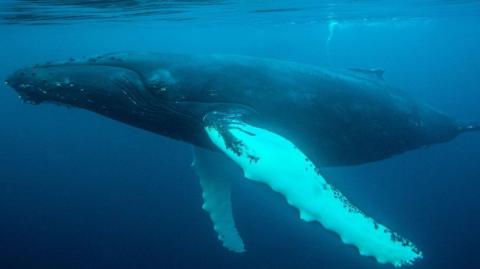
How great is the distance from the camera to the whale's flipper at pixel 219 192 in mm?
9672

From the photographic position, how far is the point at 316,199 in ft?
16.6

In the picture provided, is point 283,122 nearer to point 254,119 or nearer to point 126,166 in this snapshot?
point 254,119

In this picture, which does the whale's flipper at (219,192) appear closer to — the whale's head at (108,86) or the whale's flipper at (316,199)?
the whale's head at (108,86)

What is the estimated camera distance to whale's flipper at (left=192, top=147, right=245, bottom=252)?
31.7 ft

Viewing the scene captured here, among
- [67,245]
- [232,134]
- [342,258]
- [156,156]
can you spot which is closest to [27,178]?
[156,156]

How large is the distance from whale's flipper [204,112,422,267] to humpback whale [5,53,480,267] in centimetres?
1

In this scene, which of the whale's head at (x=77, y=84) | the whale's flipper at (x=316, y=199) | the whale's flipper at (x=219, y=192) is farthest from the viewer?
the whale's flipper at (x=219, y=192)

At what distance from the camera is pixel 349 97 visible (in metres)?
7.62

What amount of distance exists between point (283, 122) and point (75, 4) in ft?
60.0

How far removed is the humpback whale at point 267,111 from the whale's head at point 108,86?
0.05ft

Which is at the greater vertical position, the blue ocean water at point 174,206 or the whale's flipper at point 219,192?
the whale's flipper at point 219,192

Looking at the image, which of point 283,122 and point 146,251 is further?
point 146,251

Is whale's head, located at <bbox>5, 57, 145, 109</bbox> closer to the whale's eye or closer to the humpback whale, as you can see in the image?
the humpback whale

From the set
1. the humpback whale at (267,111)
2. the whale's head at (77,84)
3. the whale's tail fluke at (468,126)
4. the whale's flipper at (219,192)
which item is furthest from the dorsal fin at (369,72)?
the whale's head at (77,84)
